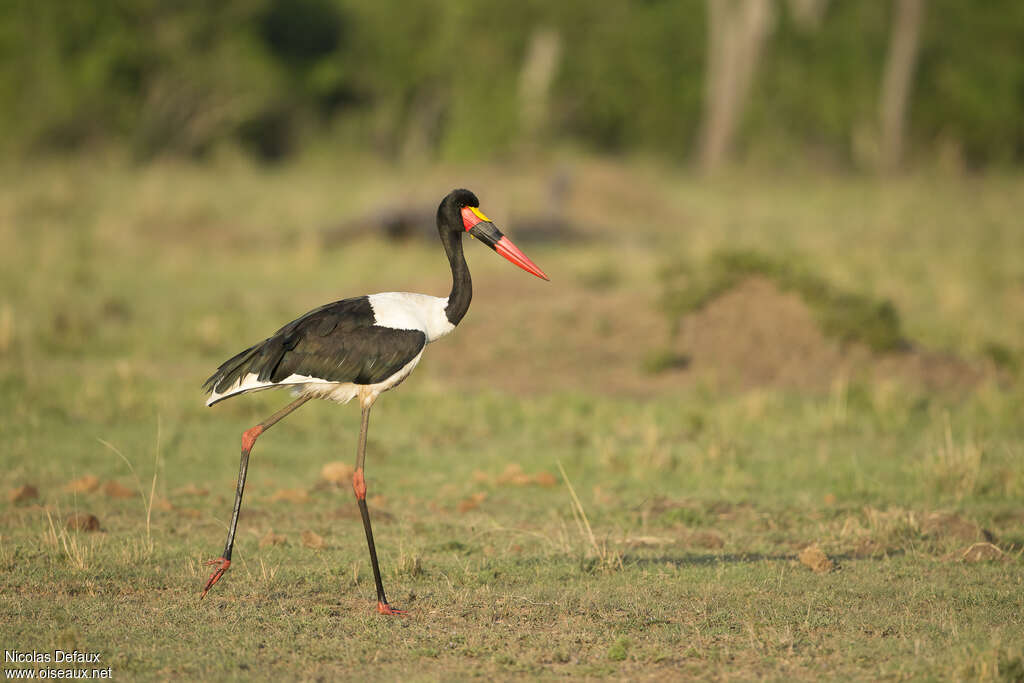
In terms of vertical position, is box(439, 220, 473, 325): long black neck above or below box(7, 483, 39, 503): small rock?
above

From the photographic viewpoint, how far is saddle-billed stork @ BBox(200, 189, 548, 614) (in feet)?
19.4

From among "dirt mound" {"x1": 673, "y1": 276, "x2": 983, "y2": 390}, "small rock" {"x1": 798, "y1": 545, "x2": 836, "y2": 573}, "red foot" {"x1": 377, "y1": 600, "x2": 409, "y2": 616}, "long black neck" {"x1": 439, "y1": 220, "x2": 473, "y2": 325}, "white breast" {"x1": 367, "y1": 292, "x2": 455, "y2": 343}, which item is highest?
"long black neck" {"x1": 439, "y1": 220, "x2": 473, "y2": 325}

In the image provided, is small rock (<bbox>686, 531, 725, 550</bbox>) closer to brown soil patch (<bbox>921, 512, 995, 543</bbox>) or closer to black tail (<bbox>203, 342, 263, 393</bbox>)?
brown soil patch (<bbox>921, 512, 995, 543</bbox>)

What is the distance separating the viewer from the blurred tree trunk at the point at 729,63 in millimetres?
31062

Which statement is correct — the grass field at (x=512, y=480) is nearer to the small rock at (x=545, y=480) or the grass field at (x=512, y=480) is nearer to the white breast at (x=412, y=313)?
→ the small rock at (x=545, y=480)

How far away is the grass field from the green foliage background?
391 inches

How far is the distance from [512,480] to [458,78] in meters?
23.7

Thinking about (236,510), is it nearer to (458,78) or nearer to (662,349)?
(662,349)

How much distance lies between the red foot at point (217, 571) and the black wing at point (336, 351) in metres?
0.79

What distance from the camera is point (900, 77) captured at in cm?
3152

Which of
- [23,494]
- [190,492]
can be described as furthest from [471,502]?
[23,494]

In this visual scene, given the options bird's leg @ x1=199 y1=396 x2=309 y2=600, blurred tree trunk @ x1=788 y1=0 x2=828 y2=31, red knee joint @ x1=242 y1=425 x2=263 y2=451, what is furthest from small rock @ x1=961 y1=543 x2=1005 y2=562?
blurred tree trunk @ x1=788 y1=0 x2=828 y2=31

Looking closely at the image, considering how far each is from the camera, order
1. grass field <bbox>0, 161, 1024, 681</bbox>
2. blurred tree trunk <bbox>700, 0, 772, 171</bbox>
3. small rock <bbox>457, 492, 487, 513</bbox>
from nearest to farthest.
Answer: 1. grass field <bbox>0, 161, 1024, 681</bbox>
2. small rock <bbox>457, 492, 487, 513</bbox>
3. blurred tree trunk <bbox>700, 0, 772, 171</bbox>

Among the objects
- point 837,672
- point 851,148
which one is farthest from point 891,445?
point 851,148
